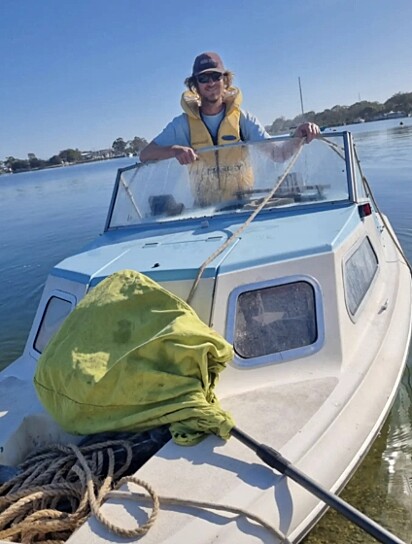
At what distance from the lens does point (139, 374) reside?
2.29 metres

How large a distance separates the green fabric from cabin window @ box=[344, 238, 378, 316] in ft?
3.63

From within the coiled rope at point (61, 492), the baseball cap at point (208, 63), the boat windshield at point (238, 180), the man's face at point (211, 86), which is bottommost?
the coiled rope at point (61, 492)

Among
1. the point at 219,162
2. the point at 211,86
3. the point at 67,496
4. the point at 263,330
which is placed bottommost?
the point at 67,496

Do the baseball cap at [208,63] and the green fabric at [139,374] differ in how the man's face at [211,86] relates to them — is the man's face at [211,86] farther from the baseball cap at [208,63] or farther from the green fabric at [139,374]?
the green fabric at [139,374]

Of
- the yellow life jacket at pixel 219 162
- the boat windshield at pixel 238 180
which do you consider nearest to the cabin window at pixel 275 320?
the boat windshield at pixel 238 180

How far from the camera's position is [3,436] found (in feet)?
8.09

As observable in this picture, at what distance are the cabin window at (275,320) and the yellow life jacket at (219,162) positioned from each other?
1708 millimetres

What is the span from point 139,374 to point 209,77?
9.67ft

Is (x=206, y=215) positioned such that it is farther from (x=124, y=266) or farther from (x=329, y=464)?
(x=329, y=464)

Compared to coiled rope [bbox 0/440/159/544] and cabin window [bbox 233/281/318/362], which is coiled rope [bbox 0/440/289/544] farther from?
cabin window [bbox 233/281/318/362]

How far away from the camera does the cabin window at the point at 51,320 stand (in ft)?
10.7

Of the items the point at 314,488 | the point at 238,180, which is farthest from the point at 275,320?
the point at 238,180

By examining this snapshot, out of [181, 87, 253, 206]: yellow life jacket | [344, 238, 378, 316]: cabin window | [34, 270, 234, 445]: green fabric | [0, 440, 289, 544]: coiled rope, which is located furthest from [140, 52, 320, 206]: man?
[0, 440, 289, 544]: coiled rope

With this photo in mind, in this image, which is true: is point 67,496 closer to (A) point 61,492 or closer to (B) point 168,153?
(A) point 61,492
